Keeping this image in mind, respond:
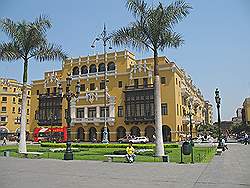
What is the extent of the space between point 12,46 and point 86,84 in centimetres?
3449

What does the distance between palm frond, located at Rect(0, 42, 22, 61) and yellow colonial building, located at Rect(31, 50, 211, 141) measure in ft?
100

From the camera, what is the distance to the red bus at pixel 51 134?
56781 mm

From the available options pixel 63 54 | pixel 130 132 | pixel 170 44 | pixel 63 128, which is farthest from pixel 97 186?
pixel 63 128

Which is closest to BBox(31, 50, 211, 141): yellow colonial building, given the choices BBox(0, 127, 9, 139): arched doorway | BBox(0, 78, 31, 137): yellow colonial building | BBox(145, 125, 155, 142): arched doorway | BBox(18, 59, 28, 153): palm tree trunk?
BBox(145, 125, 155, 142): arched doorway

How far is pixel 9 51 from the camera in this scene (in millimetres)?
25562

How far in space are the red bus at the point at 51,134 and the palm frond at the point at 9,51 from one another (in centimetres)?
3182

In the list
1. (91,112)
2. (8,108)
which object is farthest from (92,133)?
(8,108)

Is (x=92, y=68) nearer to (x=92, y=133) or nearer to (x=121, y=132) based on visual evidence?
(x=92, y=133)

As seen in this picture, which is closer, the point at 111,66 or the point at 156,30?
the point at 156,30

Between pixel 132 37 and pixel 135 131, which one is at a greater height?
pixel 132 37

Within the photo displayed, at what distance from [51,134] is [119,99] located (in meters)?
13.9

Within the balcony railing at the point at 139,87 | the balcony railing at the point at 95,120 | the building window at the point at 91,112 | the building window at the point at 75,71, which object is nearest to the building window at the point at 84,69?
the building window at the point at 75,71

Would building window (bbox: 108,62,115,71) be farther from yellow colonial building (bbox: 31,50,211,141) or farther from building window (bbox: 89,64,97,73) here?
building window (bbox: 89,64,97,73)

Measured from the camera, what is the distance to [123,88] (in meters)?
56.4
